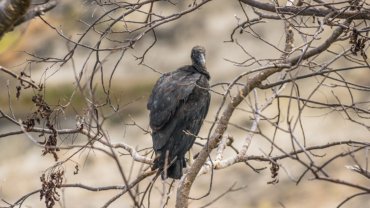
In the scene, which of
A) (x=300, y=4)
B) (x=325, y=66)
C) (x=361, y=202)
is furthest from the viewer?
(x=361, y=202)

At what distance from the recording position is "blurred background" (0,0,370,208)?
1400cm

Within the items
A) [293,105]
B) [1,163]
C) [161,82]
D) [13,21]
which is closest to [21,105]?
[1,163]

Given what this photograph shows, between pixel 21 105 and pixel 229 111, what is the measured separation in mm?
12138

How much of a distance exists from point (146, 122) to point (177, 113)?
9656mm

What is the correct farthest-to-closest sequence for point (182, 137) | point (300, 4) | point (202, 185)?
point (202, 185)
point (182, 137)
point (300, 4)

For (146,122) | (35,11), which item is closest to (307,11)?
(35,11)

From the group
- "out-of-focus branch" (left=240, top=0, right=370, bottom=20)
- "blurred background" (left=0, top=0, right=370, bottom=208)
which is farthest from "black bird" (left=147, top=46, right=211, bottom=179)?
"blurred background" (left=0, top=0, right=370, bottom=208)

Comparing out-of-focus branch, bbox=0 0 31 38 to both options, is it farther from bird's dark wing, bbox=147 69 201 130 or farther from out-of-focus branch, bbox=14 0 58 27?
bird's dark wing, bbox=147 69 201 130

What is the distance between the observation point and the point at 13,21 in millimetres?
3111

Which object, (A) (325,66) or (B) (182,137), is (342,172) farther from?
(A) (325,66)

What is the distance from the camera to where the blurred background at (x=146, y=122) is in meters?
14.0

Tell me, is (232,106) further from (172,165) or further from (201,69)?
(201,69)

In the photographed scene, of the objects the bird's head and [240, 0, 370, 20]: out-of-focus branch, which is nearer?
[240, 0, 370, 20]: out-of-focus branch

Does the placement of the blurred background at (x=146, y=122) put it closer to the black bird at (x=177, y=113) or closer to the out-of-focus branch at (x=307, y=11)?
the black bird at (x=177, y=113)
